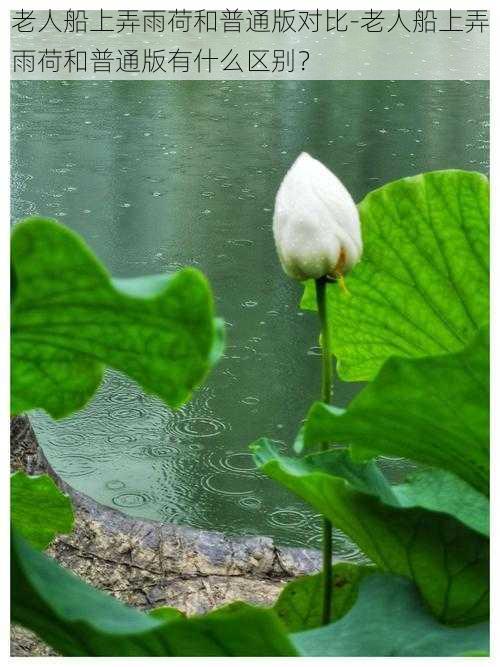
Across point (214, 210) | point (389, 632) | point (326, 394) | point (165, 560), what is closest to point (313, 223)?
point (326, 394)

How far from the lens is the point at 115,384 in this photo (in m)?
3.22

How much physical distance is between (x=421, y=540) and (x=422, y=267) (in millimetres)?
192

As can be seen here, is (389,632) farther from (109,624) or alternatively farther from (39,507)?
(39,507)

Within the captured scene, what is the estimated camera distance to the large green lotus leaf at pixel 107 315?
0.41 metres

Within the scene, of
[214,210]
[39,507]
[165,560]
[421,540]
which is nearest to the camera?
[421,540]

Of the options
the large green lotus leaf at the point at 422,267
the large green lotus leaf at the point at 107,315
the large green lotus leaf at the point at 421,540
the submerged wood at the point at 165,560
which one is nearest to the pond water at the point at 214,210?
the submerged wood at the point at 165,560

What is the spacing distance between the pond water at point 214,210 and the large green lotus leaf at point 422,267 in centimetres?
164

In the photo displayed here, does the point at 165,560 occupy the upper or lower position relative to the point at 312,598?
lower

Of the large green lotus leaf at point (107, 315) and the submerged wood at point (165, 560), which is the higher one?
the large green lotus leaf at point (107, 315)

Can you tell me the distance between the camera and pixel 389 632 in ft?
1.64

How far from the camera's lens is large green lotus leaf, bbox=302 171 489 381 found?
2.14 ft

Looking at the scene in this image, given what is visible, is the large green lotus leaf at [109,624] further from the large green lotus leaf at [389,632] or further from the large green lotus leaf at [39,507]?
the large green lotus leaf at [39,507]
